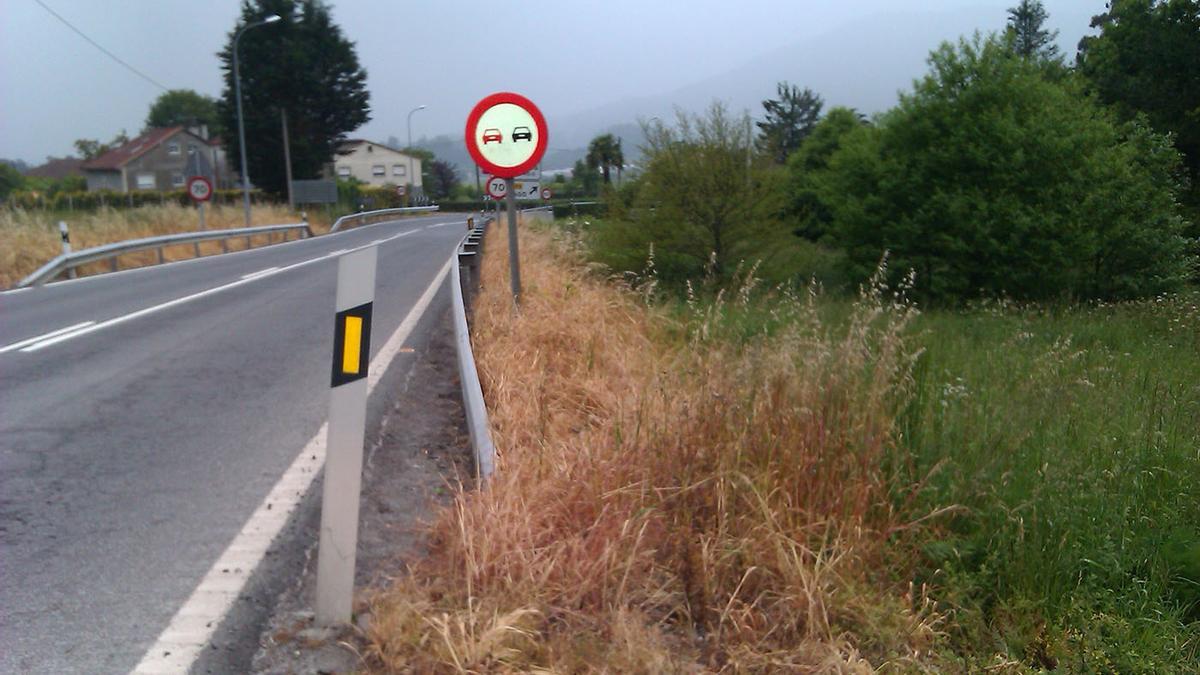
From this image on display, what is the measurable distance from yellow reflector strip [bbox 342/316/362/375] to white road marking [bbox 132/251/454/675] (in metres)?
1.06

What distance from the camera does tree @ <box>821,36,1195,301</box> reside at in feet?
69.6

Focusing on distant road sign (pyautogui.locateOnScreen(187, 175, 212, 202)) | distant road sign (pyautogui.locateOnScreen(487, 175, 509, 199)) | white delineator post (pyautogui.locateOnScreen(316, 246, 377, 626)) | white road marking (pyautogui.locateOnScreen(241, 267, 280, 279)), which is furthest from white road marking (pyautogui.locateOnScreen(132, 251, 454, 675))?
distant road sign (pyautogui.locateOnScreen(187, 175, 212, 202))

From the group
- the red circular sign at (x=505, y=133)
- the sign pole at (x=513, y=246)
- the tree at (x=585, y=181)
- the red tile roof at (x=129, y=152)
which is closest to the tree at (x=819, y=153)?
the tree at (x=585, y=181)

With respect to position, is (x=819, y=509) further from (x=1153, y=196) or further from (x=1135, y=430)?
(x=1153, y=196)

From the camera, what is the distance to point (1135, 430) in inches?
214

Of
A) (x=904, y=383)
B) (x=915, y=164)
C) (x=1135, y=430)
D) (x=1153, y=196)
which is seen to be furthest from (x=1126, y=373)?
(x=1153, y=196)

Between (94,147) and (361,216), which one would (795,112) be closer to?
(361,216)

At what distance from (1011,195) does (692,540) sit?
19.9 m

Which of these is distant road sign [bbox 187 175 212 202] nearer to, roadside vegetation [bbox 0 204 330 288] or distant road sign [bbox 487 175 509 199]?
roadside vegetation [bbox 0 204 330 288]

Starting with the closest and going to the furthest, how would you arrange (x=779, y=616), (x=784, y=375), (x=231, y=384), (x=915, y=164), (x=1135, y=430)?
1. (x=779, y=616)
2. (x=784, y=375)
3. (x=1135, y=430)
4. (x=231, y=384)
5. (x=915, y=164)

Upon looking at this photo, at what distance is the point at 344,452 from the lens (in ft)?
11.8

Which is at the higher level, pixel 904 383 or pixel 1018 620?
pixel 904 383

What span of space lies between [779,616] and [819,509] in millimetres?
633

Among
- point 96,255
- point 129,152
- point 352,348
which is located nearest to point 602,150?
point 96,255
